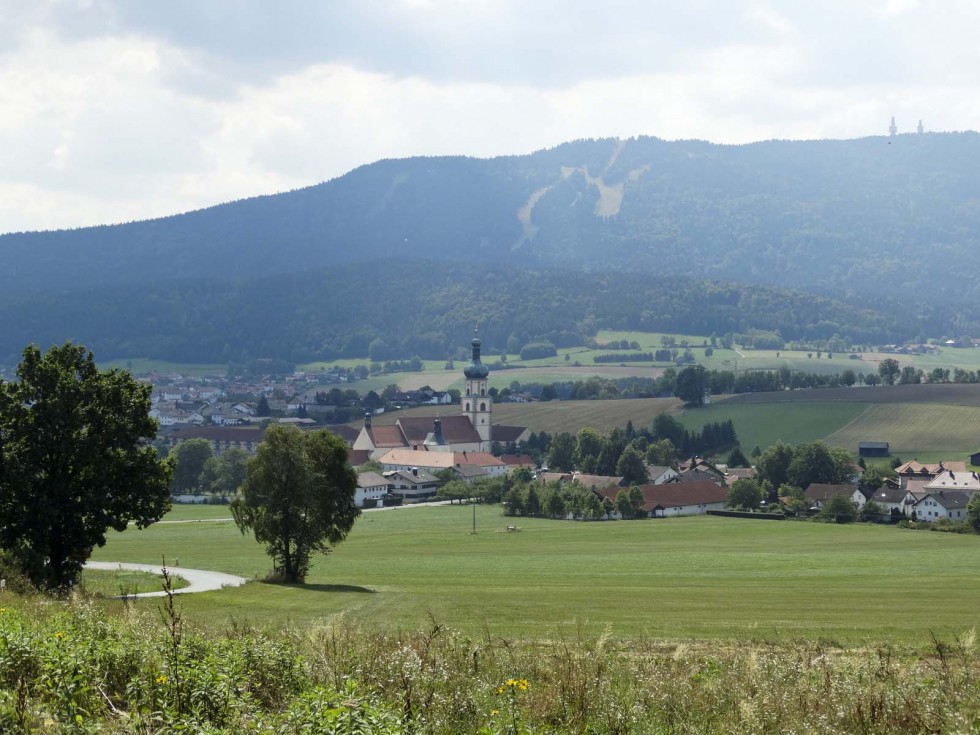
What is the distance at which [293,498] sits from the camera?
41.3m

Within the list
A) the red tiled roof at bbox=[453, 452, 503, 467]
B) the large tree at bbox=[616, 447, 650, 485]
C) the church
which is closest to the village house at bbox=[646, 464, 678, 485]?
the large tree at bbox=[616, 447, 650, 485]

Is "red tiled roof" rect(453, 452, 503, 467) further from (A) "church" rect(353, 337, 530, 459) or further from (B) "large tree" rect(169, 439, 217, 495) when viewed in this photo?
(B) "large tree" rect(169, 439, 217, 495)

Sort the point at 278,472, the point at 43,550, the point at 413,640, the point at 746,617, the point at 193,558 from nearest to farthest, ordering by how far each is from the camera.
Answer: the point at 413,640 → the point at 746,617 → the point at 43,550 → the point at 278,472 → the point at 193,558

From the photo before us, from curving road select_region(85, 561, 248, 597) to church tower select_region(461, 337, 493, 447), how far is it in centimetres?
11239

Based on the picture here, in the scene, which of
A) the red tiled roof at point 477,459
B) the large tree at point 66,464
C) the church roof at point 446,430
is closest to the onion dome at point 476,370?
the church roof at point 446,430

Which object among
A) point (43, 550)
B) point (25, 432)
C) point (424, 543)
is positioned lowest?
point (424, 543)

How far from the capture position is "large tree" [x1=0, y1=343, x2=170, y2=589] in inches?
1281

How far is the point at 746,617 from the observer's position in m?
29.0

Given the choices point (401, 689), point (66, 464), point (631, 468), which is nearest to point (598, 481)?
point (631, 468)

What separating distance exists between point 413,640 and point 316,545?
26.1m

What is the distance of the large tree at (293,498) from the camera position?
41375mm

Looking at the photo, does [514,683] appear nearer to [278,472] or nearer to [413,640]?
[413,640]

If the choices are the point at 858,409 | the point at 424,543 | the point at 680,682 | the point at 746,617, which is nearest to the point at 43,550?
the point at 746,617

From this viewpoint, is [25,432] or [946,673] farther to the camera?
[25,432]
